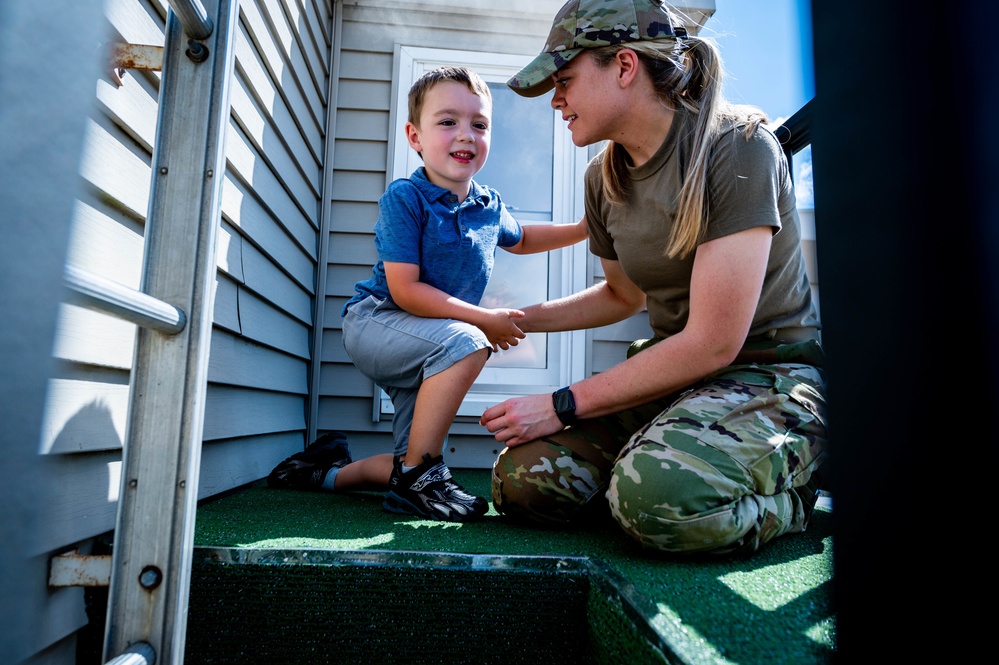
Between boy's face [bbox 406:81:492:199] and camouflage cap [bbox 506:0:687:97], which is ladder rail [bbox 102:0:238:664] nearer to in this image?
camouflage cap [bbox 506:0:687:97]

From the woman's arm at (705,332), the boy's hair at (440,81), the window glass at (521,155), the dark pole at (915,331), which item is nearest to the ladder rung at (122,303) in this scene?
the dark pole at (915,331)

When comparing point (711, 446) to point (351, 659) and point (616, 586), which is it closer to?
point (616, 586)

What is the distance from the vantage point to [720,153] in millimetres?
1354

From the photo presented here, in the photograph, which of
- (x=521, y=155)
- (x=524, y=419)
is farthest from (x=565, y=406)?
(x=521, y=155)

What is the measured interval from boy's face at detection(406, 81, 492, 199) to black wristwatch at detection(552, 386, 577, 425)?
0.83 m

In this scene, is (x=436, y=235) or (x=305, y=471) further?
(x=305, y=471)

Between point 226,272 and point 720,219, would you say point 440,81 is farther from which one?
point 720,219

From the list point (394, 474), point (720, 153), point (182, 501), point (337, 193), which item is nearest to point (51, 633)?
point (182, 501)

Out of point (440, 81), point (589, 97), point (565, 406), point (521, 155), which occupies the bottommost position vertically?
point (565, 406)

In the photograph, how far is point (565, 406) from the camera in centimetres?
145

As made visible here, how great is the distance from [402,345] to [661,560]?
0.91 metres

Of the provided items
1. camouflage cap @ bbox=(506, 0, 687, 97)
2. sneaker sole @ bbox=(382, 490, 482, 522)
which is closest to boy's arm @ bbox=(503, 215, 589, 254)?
camouflage cap @ bbox=(506, 0, 687, 97)

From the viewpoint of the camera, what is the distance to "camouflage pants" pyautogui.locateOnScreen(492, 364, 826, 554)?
113 cm

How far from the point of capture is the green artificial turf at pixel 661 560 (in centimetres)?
72
